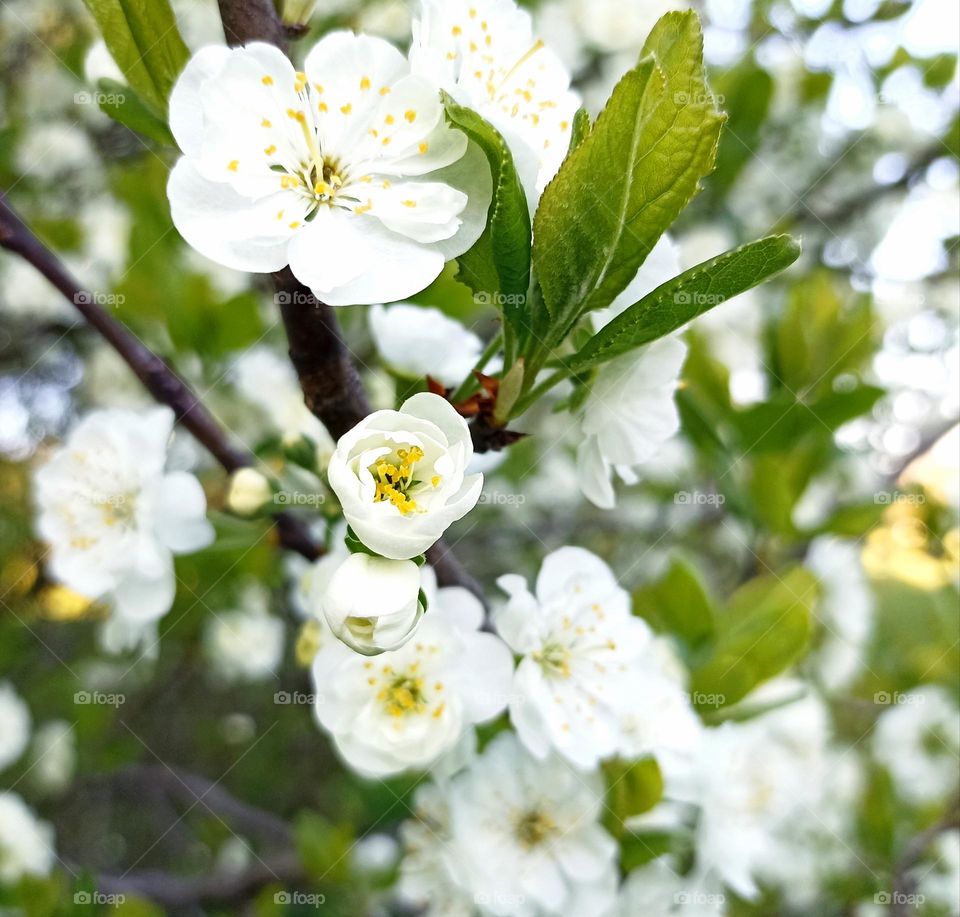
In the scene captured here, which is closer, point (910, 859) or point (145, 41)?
point (145, 41)

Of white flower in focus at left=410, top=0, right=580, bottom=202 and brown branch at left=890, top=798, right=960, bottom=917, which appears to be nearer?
white flower in focus at left=410, top=0, right=580, bottom=202

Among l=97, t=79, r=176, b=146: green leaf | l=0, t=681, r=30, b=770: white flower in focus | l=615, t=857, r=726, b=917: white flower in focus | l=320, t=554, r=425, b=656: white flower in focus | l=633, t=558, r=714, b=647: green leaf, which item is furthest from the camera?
l=0, t=681, r=30, b=770: white flower in focus

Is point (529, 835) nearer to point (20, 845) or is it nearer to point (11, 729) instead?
point (20, 845)

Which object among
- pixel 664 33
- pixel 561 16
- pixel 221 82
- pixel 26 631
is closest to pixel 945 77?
pixel 561 16

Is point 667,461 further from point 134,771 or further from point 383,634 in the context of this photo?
point 383,634

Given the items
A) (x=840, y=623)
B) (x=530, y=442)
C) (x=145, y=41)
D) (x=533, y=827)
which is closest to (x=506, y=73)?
(x=145, y=41)

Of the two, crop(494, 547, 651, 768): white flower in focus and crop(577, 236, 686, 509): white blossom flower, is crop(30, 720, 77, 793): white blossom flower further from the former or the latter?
crop(577, 236, 686, 509): white blossom flower

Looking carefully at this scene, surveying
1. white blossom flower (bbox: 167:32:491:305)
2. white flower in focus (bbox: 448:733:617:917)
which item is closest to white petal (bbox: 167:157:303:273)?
white blossom flower (bbox: 167:32:491:305)
